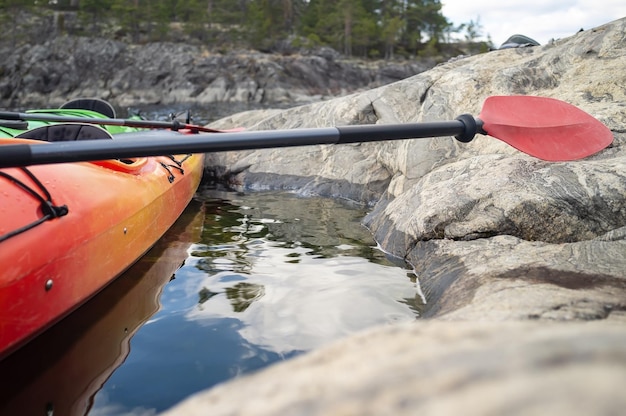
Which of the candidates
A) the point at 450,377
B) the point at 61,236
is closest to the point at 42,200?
the point at 61,236

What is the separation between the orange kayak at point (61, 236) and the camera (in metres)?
1.99

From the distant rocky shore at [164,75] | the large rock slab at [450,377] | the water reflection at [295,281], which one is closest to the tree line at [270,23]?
the distant rocky shore at [164,75]

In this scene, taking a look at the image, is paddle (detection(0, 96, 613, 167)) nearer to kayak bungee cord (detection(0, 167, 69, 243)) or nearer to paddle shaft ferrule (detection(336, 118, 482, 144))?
paddle shaft ferrule (detection(336, 118, 482, 144))

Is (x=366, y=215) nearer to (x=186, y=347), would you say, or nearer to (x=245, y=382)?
(x=186, y=347)

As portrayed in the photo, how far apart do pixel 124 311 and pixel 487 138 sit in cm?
354

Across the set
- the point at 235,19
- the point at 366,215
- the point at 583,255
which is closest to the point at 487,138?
the point at 366,215

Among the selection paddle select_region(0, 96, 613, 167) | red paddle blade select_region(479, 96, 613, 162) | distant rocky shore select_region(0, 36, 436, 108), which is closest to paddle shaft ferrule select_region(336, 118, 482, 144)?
paddle select_region(0, 96, 613, 167)

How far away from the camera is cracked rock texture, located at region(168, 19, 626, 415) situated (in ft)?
2.24

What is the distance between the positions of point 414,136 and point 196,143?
119 centimetres

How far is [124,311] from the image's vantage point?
2.71 m

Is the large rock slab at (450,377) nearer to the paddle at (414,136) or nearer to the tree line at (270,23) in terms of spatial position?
the paddle at (414,136)

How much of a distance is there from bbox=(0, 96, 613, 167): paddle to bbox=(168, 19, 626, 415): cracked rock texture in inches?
7.5

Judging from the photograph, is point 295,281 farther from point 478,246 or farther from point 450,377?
point 450,377

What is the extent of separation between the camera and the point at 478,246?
2.98 meters
